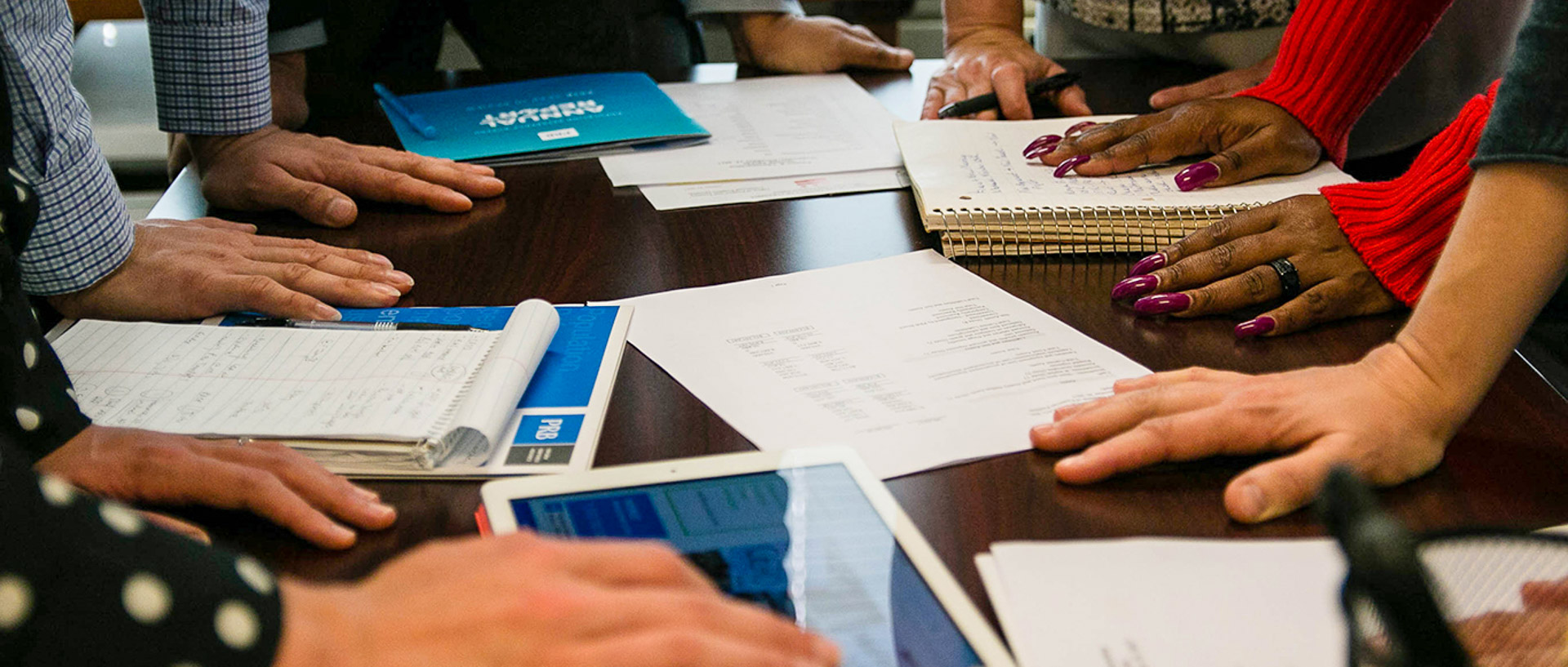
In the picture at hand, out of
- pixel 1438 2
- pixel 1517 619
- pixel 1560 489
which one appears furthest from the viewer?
pixel 1438 2

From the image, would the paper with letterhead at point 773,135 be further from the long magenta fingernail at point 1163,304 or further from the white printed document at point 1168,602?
the white printed document at point 1168,602

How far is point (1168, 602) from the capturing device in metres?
0.50

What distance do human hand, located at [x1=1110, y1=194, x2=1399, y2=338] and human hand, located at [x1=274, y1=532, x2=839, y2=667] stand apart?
486 millimetres

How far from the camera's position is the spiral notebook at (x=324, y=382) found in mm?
615

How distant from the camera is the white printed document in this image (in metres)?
0.47

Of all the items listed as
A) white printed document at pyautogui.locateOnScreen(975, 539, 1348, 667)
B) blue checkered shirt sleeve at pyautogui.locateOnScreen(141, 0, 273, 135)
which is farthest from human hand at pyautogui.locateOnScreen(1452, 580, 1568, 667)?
blue checkered shirt sleeve at pyautogui.locateOnScreen(141, 0, 273, 135)

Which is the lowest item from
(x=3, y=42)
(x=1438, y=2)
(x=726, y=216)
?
(x=726, y=216)

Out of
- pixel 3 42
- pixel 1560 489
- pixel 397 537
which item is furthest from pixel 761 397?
pixel 3 42

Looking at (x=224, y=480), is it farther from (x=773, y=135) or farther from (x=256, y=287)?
(x=773, y=135)

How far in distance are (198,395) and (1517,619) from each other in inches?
26.8

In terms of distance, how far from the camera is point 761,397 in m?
0.69

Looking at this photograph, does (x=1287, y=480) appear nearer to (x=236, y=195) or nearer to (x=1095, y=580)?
(x=1095, y=580)

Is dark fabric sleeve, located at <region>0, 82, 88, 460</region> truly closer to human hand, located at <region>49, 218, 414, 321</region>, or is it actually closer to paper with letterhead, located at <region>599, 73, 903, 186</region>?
human hand, located at <region>49, 218, 414, 321</region>

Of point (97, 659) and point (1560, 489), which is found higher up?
point (97, 659)
